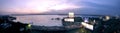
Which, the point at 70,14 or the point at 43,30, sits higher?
the point at 70,14

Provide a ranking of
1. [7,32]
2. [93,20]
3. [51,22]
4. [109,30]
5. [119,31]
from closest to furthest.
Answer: [7,32], [119,31], [109,30], [93,20], [51,22]

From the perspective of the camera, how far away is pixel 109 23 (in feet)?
79.3

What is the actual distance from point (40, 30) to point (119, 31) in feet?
27.4

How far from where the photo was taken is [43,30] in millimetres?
24719

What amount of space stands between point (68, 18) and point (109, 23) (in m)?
4.42

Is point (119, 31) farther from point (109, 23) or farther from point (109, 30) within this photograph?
point (109, 23)

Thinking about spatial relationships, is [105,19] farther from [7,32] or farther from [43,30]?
[7,32]

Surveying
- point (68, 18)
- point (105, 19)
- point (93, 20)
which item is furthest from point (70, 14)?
point (105, 19)

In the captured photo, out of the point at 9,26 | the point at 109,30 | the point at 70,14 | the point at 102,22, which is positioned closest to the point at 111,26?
the point at 109,30

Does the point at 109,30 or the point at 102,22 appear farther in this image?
the point at 102,22

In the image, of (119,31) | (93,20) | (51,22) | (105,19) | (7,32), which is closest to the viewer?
(7,32)

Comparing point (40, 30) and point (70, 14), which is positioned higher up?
point (70, 14)

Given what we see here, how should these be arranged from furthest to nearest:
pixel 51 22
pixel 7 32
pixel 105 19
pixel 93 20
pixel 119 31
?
pixel 51 22, pixel 105 19, pixel 93 20, pixel 119 31, pixel 7 32

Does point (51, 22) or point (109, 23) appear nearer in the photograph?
point (109, 23)
